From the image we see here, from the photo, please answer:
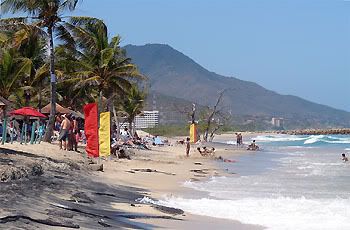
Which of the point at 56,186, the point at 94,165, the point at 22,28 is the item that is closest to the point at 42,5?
the point at 22,28

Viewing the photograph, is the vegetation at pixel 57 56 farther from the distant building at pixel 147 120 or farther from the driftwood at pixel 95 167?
the distant building at pixel 147 120

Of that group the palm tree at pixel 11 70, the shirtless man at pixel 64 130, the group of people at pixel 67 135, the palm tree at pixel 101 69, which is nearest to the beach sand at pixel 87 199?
the shirtless man at pixel 64 130

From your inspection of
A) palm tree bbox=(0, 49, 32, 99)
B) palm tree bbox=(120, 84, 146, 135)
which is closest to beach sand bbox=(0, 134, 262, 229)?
palm tree bbox=(0, 49, 32, 99)

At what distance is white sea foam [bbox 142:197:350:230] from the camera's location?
9508mm

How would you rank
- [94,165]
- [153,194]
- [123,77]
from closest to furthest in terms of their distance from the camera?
[153,194], [94,165], [123,77]

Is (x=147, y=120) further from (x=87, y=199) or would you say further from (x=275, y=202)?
(x=87, y=199)

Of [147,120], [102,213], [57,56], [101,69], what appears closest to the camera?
[102,213]

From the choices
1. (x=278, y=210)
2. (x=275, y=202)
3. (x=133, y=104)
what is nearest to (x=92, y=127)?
(x=275, y=202)

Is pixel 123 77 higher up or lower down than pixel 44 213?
higher up

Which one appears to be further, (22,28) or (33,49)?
(33,49)

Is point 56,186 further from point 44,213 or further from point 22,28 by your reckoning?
point 22,28

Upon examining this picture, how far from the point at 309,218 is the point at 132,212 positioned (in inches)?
128

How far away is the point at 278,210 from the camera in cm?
1088

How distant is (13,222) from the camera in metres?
6.52
